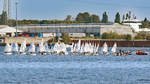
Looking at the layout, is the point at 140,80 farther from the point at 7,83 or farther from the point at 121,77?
the point at 7,83

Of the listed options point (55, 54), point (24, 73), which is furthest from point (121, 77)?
point (55, 54)

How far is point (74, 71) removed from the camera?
8394cm

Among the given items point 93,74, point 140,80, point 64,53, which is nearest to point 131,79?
point 140,80

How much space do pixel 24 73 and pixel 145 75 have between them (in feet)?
46.8

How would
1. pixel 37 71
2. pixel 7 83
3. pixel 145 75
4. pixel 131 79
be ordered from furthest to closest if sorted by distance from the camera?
pixel 37 71 → pixel 145 75 → pixel 131 79 → pixel 7 83

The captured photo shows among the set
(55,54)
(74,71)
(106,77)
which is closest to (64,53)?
(55,54)

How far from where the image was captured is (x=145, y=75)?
77.8 m

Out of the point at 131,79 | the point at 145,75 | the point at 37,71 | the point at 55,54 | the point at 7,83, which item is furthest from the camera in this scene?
the point at 55,54

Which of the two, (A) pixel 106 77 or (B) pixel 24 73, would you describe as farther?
(B) pixel 24 73

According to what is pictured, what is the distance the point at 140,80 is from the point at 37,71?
1667cm

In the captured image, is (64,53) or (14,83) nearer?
(14,83)

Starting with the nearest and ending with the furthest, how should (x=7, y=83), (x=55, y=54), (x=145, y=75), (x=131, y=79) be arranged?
1. (x=7, y=83)
2. (x=131, y=79)
3. (x=145, y=75)
4. (x=55, y=54)

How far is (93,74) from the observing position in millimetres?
78812

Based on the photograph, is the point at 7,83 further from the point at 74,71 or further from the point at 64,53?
the point at 64,53
